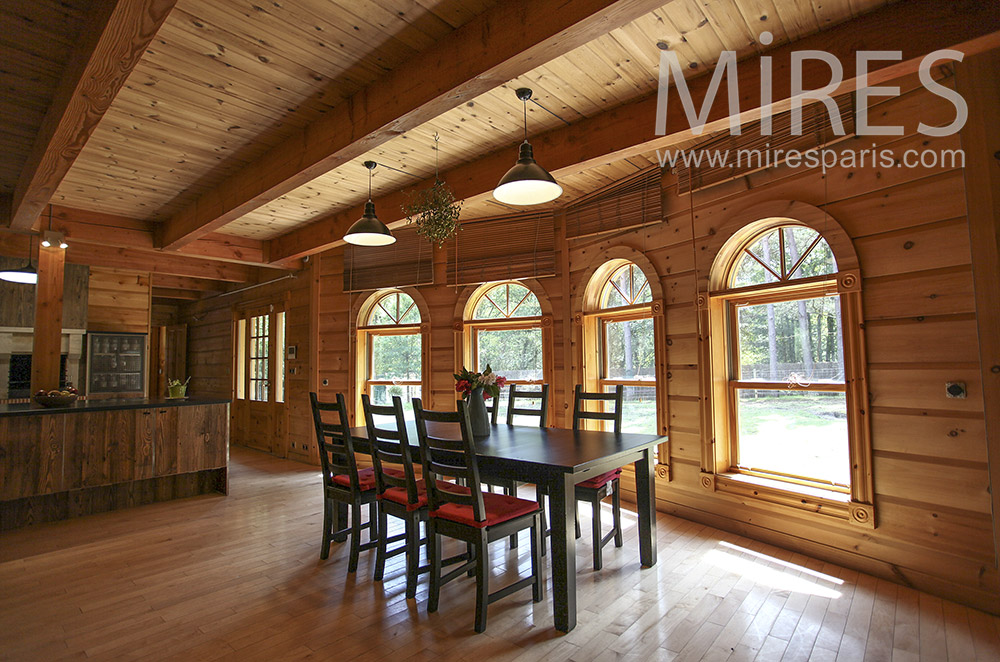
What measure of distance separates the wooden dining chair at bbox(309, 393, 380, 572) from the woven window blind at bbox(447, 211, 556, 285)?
8.34ft

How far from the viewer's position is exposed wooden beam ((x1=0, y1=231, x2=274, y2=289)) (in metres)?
5.63

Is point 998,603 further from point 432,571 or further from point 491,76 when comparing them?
point 491,76

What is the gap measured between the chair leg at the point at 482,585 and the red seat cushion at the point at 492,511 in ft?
0.30

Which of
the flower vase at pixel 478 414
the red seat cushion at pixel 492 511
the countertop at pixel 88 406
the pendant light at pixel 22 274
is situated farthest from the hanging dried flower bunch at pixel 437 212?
the pendant light at pixel 22 274

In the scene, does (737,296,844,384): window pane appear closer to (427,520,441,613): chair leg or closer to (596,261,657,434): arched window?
(596,261,657,434): arched window

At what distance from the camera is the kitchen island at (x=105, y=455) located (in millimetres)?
3936

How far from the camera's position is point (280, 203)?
5.14 meters

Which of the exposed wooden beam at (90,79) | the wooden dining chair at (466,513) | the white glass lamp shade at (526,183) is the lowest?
the wooden dining chair at (466,513)

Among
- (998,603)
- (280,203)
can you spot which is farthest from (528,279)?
(998,603)

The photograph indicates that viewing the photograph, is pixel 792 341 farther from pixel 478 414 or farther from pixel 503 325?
pixel 503 325

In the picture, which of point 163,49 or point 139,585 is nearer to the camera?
point 163,49

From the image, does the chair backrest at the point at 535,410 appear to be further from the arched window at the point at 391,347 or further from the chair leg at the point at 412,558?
the arched window at the point at 391,347

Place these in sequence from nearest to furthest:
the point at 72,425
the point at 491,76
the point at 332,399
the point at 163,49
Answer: the point at 491,76
the point at 163,49
the point at 72,425
the point at 332,399

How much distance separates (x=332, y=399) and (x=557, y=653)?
4.97 meters
